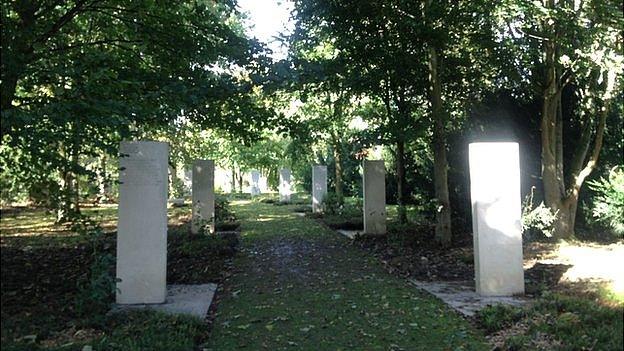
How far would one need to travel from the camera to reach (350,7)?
11.2 metres

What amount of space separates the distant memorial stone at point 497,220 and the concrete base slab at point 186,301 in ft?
12.4

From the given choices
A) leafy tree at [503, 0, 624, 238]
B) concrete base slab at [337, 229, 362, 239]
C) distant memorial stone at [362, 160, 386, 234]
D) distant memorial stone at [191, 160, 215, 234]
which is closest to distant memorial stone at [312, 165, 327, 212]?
concrete base slab at [337, 229, 362, 239]

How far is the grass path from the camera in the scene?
5.54m

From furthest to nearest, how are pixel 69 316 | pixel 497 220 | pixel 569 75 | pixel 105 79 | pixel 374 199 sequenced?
1. pixel 374 199
2. pixel 569 75
3. pixel 497 220
4. pixel 105 79
5. pixel 69 316

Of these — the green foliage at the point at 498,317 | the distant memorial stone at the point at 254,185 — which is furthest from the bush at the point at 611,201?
the distant memorial stone at the point at 254,185

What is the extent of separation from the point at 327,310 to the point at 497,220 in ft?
8.85

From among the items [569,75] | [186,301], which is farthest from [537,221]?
[186,301]

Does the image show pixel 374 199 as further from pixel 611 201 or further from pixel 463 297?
pixel 463 297

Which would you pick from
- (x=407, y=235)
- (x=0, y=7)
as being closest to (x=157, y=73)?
(x=0, y=7)

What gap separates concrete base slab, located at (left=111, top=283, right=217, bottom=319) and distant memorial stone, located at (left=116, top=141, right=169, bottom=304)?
8.1 inches

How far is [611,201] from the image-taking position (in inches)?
472

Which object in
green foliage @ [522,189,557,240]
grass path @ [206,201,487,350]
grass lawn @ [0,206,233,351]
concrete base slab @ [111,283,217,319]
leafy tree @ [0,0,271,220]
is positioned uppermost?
leafy tree @ [0,0,271,220]

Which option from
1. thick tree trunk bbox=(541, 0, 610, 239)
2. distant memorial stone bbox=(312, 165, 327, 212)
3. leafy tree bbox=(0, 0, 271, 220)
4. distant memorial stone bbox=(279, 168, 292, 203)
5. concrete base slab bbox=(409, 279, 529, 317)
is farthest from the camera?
distant memorial stone bbox=(279, 168, 292, 203)

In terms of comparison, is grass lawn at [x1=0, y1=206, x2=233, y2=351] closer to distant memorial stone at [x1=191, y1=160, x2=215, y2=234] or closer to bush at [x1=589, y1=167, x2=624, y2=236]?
distant memorial stone at [x1=191, y1=160, x2=215, y2=234]
